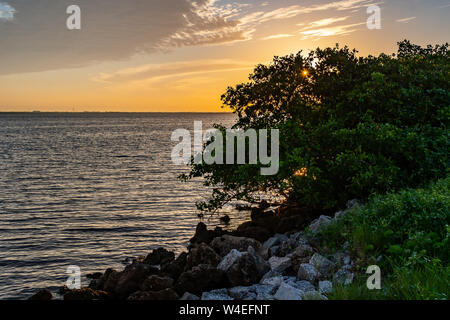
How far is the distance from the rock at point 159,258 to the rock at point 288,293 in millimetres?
8961

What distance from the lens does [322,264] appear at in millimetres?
8461

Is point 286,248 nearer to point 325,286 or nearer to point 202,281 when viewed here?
point 202,281

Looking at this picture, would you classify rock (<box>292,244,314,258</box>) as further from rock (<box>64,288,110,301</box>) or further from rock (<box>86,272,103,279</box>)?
rock (<box>86,272,103,279</box>)

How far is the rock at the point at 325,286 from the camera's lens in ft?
23.6

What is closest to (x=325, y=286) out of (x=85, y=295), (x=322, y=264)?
(x=322, y=264)

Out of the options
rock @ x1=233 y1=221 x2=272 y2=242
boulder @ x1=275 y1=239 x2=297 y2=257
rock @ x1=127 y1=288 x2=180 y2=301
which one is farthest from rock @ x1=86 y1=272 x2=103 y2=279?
boulder @ x1=275 y1=239 x2=297 y2=257

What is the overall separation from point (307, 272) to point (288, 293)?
1214mm

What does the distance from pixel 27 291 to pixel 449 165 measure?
15.9 metres

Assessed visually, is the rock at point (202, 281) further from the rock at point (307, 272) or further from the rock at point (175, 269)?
the rock at point (175, 269)

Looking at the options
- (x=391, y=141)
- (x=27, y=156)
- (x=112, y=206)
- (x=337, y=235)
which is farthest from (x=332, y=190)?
(x=27, y=156)

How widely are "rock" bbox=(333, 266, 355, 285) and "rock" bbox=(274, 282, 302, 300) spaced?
33.6 inches

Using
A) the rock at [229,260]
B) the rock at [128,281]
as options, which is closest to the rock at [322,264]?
the rock at [229,260]

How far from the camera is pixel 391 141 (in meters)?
12.5

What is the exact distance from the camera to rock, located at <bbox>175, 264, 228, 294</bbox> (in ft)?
30.4
